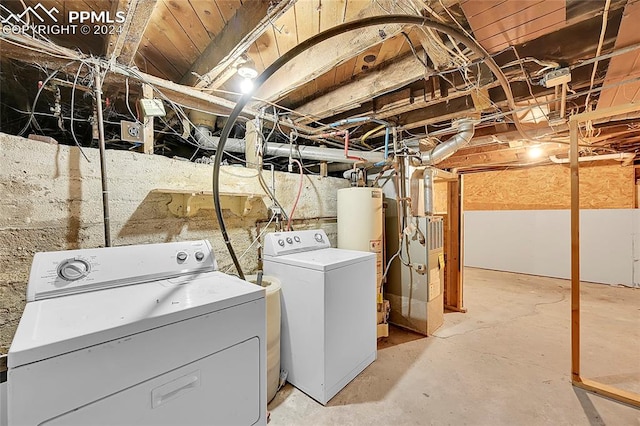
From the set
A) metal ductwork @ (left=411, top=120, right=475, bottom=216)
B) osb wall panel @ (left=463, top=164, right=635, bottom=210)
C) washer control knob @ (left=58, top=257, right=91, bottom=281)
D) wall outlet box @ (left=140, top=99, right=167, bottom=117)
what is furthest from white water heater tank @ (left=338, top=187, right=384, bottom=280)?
osb wall panel @ (left=463, top=164, right=635, bottom=210)

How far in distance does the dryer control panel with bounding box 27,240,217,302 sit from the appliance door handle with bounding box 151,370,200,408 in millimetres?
597

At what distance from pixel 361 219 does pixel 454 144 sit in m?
1.11

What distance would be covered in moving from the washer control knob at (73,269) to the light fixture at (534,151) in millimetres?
4510

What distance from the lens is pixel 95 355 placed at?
2.60 ft

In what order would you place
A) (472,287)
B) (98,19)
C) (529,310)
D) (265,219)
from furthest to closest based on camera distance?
(472,287), (529,310), (265,219), (98,19)

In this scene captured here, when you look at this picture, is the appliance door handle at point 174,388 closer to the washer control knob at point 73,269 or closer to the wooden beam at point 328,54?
the washer control knob at point 73,269

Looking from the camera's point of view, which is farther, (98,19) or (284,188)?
(284,188)

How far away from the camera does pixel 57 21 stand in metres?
1.50

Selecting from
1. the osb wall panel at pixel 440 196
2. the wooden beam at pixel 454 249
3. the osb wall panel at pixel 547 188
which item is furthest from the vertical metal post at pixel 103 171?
the osb wall panel at pixel 547 188

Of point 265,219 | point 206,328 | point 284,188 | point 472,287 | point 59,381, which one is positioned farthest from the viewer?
point 472,287

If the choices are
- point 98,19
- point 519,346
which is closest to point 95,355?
point 98,19

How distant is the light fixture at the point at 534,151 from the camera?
351 centimetres

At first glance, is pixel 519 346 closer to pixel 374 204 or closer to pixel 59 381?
pixel 374 204

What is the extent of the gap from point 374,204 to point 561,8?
1.69m
